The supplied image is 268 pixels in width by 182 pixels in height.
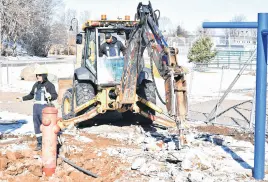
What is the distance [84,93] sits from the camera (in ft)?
38.3

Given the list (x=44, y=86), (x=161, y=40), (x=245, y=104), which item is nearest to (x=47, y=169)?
(x=44, y=86)

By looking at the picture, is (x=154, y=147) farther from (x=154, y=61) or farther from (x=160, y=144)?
(x=154, y=61)

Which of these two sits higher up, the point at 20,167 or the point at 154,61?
the point at 154,61

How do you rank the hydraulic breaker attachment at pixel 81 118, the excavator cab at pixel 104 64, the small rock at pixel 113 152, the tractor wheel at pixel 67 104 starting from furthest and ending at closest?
the tractor wheel at pixel 67 104 < the excavator cab at pixel 104 64 < the hydraulic breaker attachment at pixel 81 118 < the small rock at pixel 113 152

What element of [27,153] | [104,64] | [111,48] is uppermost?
[111,48]

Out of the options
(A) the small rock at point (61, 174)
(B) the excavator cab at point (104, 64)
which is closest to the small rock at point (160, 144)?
(A) the small rock at point (61, 174)

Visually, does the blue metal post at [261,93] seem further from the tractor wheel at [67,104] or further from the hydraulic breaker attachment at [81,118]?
the tractor wheel at [67,104]

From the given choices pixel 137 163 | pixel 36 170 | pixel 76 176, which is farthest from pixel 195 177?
pixel 36 170

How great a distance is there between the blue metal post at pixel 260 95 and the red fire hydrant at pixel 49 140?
3.20 meters

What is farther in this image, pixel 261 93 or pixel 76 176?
pixel 76 176

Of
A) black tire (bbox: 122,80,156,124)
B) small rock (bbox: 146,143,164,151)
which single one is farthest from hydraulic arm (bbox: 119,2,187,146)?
black tire (bbox: 122,80,156,124)

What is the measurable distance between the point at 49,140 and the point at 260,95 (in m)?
3.42

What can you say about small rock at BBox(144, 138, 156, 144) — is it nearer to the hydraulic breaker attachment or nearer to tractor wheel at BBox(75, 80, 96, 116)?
the hydraulic breaker attachment

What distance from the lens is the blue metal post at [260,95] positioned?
695 centimetres
